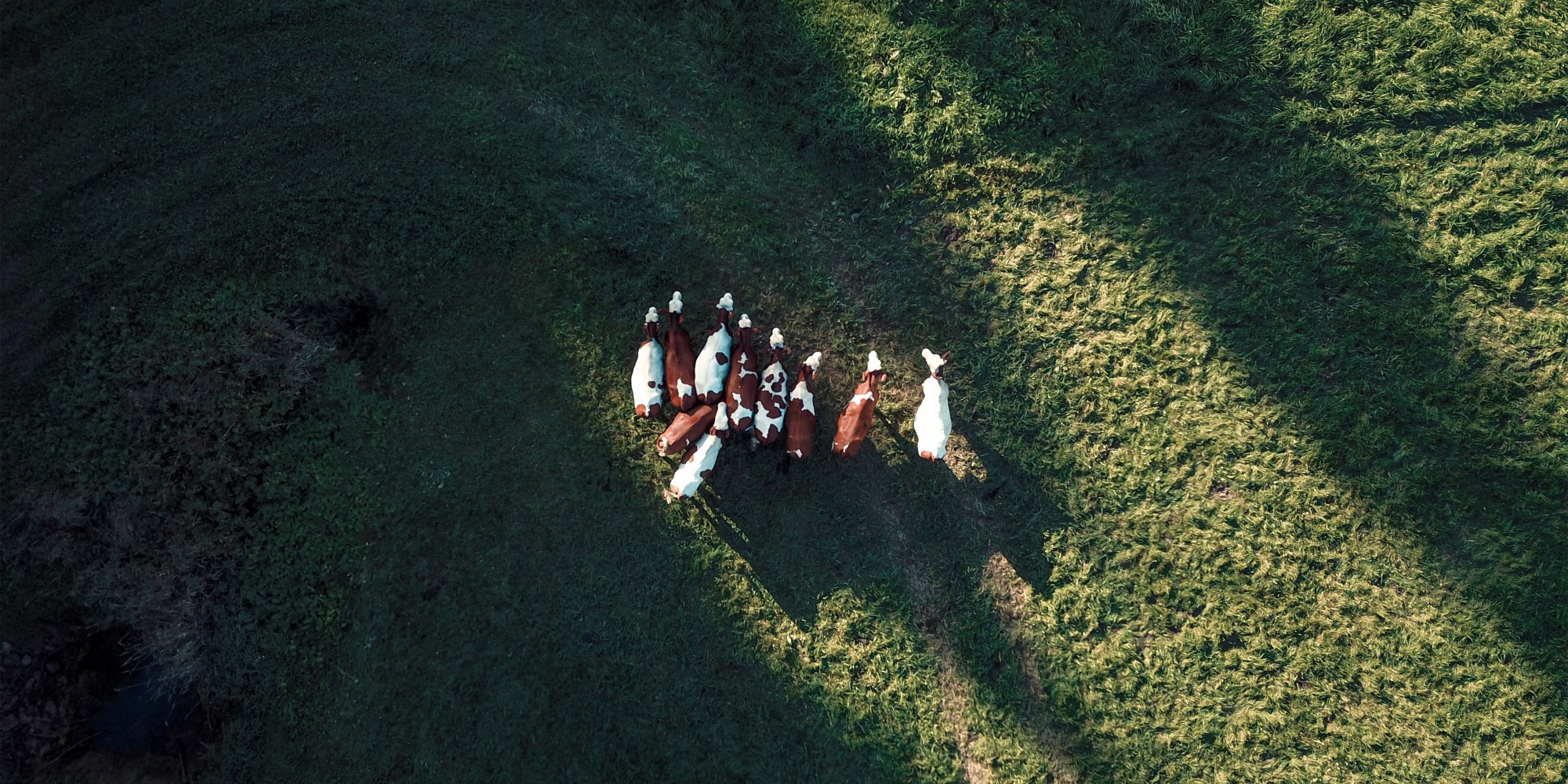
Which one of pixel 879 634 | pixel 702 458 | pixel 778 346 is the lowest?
pixel 879 634

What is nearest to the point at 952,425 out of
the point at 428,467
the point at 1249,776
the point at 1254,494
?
the point at 1254,494

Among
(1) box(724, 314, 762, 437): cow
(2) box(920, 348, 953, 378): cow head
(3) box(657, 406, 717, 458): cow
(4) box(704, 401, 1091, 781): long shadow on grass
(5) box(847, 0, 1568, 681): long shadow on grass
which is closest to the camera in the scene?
(3) box(657, 406, 717, 458): cow

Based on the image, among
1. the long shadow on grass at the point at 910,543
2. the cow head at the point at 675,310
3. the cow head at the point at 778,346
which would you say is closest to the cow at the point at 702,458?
the long shadow on grass at the point at 910,543

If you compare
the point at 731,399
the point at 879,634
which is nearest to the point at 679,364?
the point at 731,399

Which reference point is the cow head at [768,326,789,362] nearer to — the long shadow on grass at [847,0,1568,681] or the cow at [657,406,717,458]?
the cow at [657,406,717,458]

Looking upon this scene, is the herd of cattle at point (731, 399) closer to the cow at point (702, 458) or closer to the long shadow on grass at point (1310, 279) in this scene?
the cow at point (702, 458)

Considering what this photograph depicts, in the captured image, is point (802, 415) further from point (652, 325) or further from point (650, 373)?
point (652, 325)

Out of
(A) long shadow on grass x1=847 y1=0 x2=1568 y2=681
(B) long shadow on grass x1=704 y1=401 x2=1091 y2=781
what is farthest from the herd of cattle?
(A) long shadow on grass x1=847 y1=0 x2=1568 y2=681
